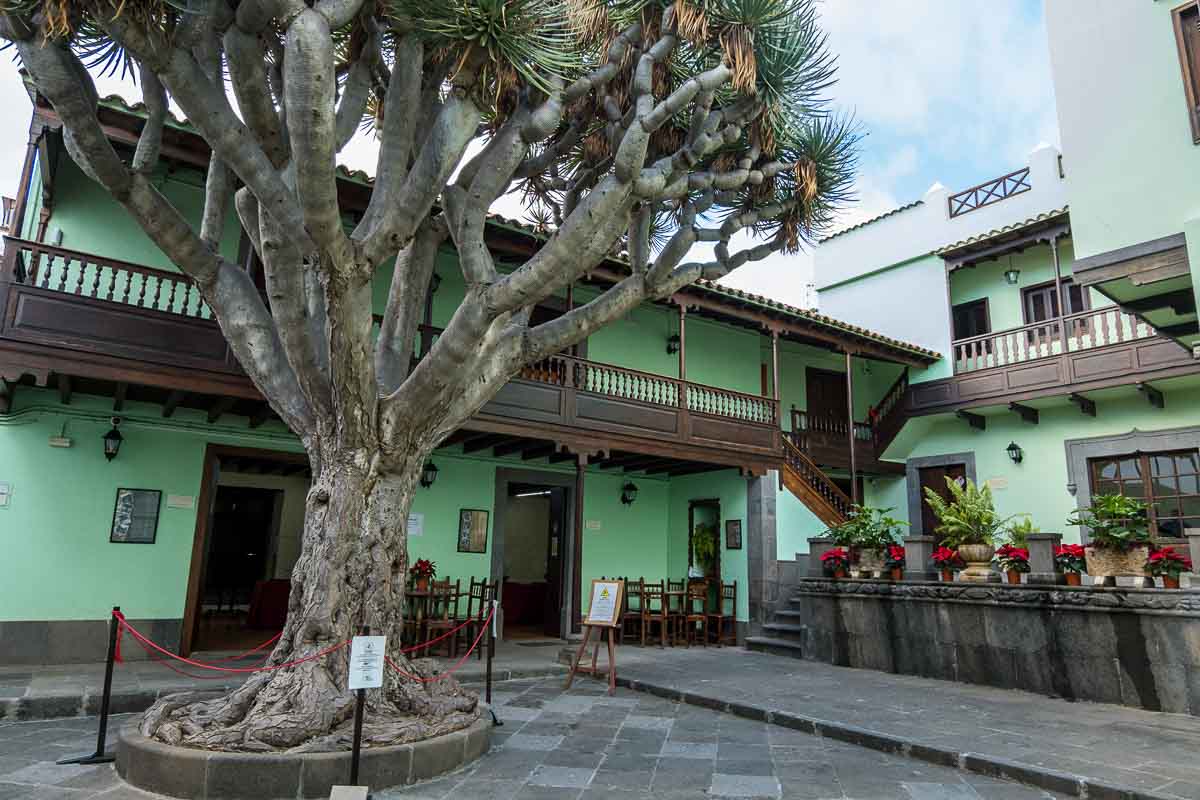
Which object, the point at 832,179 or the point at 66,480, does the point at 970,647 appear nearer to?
the point at 832,179

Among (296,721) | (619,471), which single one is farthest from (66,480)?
(619,471)

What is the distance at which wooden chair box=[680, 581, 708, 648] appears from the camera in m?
11.5

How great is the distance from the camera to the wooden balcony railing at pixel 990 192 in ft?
46.8

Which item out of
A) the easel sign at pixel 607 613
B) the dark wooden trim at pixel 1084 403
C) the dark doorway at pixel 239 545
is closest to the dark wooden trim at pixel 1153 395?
the dark wooden trim at pixel 1084 403

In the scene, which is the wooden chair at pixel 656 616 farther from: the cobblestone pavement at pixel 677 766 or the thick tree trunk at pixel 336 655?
the thick tree trunk at pixel 336 655

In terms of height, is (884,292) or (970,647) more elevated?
(884,292)

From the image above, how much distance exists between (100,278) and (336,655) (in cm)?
565

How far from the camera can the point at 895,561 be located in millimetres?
9250

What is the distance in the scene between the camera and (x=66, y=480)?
8430 mm

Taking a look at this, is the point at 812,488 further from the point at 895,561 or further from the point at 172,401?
the point at 172,401

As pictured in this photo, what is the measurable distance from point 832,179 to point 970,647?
17.5ft

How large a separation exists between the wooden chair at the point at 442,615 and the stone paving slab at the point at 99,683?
2.05ft

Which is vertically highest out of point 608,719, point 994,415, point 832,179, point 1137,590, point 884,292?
point 884,292

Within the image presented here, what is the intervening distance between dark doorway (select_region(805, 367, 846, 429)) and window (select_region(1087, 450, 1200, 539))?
4.82 metres
